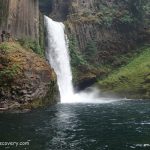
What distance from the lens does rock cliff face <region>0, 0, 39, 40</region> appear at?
54812mm

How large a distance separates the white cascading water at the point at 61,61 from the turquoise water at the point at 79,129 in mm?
22312

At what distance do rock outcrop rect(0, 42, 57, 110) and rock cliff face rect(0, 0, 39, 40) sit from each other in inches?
168

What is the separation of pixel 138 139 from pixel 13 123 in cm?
1218

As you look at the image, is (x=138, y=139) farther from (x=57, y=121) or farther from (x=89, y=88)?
(x=89, y=88)

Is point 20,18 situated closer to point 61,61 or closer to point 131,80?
point 61,61

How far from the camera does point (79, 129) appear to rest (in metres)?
30.9

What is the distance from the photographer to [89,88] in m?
67.0

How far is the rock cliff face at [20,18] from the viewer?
54812 millimetres

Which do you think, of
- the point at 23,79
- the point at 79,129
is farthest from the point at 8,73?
the point at 79,129

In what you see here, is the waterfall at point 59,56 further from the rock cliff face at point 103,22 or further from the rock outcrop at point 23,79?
the rock outcrop at point 23,79

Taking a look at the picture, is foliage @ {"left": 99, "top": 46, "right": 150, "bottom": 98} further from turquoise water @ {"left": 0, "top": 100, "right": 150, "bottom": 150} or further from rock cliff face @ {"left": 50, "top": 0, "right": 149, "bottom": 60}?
turquoise water @ {"left": 0, "top": 100, "right": 150, "bottom": 150}

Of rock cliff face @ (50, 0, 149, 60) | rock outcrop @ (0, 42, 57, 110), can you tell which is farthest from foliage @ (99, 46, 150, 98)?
rock outcrop @ (0, 42, 57, 110)

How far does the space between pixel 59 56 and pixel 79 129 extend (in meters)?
36.8

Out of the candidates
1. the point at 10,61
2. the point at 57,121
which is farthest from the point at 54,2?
the point at 57,121
